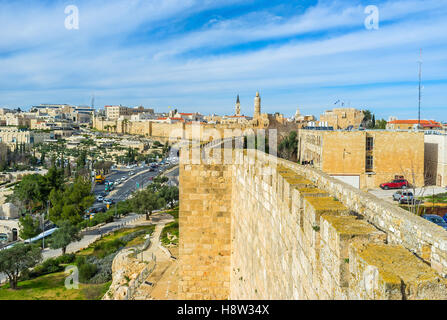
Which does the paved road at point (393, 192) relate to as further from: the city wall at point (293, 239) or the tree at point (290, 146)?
the city wall at point (293, 239)

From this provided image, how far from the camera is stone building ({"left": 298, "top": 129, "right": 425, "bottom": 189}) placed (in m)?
18.5

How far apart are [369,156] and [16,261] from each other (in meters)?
19.1

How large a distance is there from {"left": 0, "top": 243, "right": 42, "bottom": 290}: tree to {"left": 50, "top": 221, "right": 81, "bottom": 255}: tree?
104 inches

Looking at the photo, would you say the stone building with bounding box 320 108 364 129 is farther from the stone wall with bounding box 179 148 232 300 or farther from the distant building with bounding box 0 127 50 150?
the distant building with bounding box 0 127 50 150

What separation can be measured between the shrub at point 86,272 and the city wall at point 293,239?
10.5 metres

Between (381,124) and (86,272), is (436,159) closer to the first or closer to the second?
(86,272)

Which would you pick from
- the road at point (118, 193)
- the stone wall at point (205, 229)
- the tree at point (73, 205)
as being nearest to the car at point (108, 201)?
the road at point (118, 193)

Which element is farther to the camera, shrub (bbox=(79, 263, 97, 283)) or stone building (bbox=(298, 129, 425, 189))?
stone building (bbox=(298, 129, 425, 189))

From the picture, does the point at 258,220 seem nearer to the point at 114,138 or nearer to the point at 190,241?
the point at 190,241

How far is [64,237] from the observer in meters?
20.1

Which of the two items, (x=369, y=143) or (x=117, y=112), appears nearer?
(x=369, y=143)

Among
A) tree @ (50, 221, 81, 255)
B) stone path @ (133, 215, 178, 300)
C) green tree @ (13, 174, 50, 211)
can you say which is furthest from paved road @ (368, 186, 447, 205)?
green tree @ (13, 174, 50, 211)

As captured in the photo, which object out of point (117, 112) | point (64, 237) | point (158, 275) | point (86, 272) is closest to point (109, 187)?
point (64, 237)

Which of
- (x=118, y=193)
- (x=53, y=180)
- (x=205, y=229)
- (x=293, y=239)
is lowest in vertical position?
(x=118, y=193)
